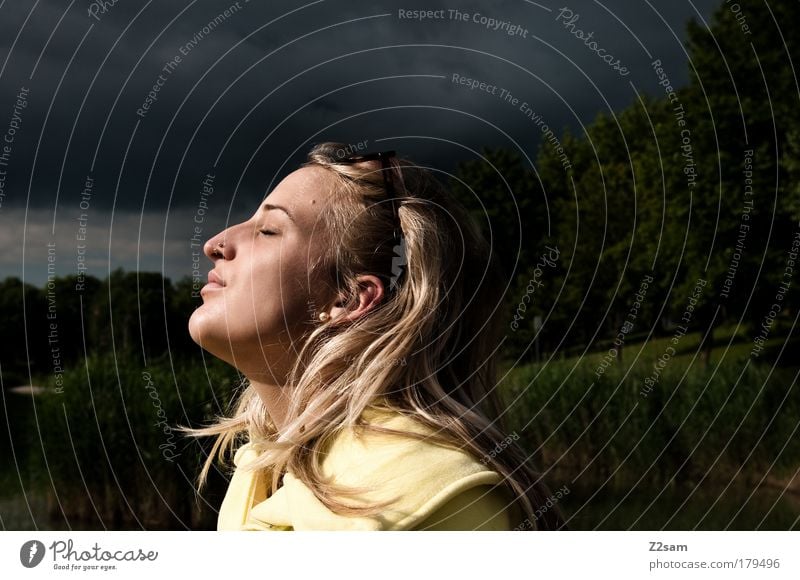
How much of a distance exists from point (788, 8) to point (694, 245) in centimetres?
345

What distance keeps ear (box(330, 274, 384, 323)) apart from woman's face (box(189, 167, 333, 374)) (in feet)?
0.21

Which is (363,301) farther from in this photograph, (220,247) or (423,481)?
(423,481)

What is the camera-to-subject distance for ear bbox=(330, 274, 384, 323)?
7.35 feet

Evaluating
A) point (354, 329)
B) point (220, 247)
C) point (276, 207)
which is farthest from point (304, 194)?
point (354, 329)

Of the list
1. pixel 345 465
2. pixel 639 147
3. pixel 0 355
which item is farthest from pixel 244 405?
pixel 639 147

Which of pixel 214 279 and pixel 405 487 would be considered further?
pixel 214 279

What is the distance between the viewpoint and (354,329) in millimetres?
2215

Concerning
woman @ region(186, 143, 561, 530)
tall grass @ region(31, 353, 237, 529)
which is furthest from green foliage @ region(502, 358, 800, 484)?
woman @ region(186, 143, 561, 530)

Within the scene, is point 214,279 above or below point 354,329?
above

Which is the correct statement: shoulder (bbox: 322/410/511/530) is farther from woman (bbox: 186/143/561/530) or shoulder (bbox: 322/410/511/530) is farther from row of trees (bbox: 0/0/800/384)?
row of trees (bbox: 0/0/800/384)

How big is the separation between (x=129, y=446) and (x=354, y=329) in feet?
18.0

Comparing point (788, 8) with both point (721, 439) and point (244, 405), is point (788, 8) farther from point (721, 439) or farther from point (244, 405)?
point (244, 405)

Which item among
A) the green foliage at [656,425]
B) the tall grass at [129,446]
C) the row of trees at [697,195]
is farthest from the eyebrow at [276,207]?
the row of trees at [697,195]

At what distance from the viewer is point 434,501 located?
188 centimetres
